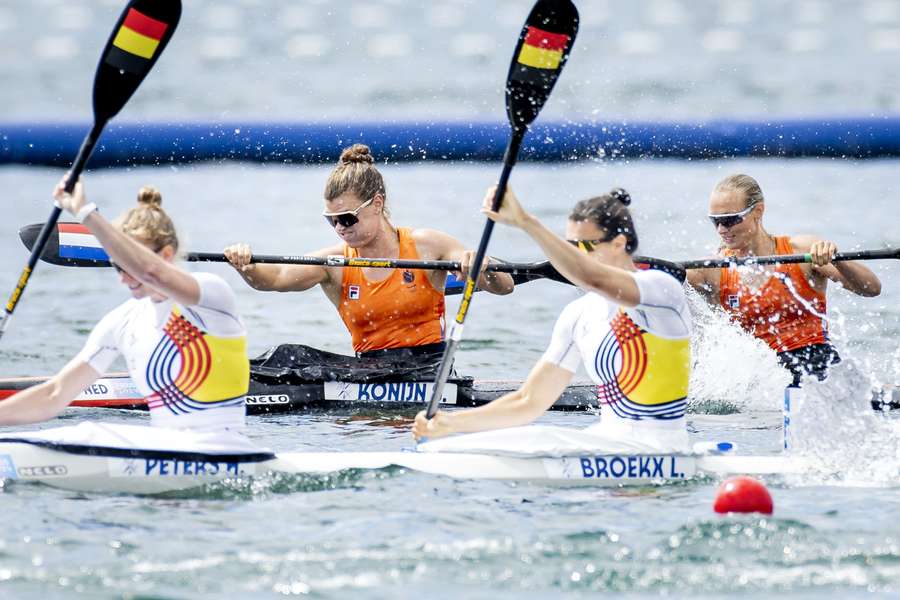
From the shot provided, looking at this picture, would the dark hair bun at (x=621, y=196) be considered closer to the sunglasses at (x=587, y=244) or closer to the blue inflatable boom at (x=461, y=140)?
the sunglasses at (x=587, y=244)

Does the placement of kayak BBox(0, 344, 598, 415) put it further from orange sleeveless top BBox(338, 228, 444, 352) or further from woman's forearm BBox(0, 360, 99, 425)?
woman's forearm BBox(0, 360, 99, 425)

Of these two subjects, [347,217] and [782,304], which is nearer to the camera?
[347,217]

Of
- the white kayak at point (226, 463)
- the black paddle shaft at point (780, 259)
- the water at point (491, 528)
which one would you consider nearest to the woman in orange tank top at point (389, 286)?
the water at point (491, 528)

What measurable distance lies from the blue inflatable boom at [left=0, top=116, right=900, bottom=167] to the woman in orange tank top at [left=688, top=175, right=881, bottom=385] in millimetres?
9899

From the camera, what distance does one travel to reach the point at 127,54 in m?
5.36

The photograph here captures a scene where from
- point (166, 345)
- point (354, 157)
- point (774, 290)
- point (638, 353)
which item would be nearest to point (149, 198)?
point (166, 345)

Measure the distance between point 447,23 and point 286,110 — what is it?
435 centimetres

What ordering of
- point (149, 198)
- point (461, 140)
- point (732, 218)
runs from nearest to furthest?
point (149, 198)
point (732, 218)
point (461, 140)

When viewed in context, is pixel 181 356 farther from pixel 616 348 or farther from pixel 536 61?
pixel 536 61

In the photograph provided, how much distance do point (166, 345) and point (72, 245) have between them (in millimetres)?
2329

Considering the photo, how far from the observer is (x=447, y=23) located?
22.7m

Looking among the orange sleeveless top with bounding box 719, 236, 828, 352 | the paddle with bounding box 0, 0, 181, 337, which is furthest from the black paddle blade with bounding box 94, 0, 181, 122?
the orange sleeveless top with bounding box 719, 236, 828, 352

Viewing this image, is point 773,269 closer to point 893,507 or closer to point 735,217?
point 735,217

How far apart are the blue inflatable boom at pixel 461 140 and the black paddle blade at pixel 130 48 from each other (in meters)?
11.1
